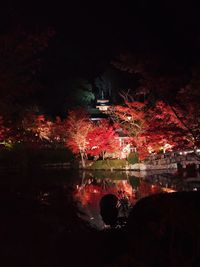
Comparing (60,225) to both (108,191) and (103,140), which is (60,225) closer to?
(108,191)

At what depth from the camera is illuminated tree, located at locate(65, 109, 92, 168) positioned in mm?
36219

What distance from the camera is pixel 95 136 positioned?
1373 inches

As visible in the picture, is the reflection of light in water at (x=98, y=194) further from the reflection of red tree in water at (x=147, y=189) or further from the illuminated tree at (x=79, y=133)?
the illuminated tree at (x=79, y=133)

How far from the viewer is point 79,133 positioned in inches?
1433

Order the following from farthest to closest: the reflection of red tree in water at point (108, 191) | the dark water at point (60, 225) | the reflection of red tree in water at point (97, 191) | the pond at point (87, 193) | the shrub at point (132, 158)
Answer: the shrub at point (132, 158)
the reflection of red tree in water at point (108, 191)
the reflection of red tree in water at point (97, 191)
the pond at point (87, 193)
the dark water at point (60, 225)

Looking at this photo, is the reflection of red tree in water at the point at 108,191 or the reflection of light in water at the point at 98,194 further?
the reflection of red tree in water at the point at 108,191

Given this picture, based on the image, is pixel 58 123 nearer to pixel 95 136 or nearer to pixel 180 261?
pixel 95 136

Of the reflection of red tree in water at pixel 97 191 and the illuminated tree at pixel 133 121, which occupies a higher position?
the illuminated tree at pixel 133 121

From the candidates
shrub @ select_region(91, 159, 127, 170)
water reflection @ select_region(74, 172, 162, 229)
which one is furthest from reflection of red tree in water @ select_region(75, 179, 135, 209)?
shrub @ select_region(91, 159, 127, 170)

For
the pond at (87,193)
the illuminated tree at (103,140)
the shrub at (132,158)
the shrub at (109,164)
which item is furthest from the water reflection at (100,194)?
the illuminated tree at (103,140)

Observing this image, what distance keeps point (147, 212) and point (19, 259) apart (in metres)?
3.19

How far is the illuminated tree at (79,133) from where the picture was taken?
36.2m

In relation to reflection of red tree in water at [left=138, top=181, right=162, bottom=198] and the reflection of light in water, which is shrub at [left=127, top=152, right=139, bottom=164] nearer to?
the reflection of light in water

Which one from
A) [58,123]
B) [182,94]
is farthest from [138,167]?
[182,94]
